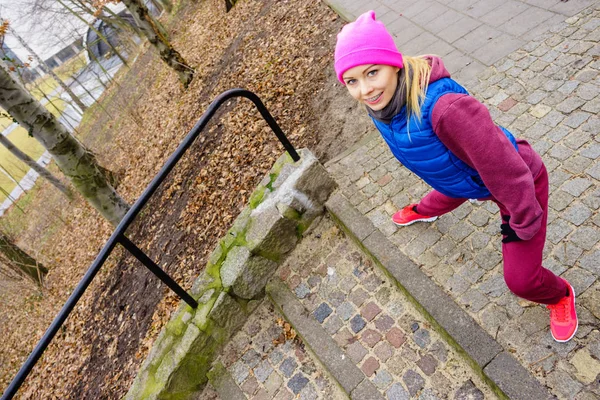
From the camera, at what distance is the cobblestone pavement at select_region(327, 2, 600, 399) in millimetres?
2484

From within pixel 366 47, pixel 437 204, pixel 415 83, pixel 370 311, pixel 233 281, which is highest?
pixel 366 47

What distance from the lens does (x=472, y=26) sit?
505cm

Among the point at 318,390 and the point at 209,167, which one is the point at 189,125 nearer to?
the point at 209,167

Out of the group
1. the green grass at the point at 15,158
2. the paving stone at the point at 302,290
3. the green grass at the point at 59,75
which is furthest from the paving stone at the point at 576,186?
the green grass at the point at 15,158

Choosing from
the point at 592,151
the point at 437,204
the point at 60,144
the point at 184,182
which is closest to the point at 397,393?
the point at 437,204

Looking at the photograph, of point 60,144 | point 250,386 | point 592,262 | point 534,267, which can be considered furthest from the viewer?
point 60,144

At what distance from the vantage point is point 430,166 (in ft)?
6.94

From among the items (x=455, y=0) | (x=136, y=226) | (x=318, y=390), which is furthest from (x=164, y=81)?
(x=318, y=390)

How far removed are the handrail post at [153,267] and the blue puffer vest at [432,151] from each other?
2.16 m

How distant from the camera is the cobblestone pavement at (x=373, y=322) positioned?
2.72 m

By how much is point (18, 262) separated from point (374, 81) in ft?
32.6

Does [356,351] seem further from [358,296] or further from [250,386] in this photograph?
[250,386]

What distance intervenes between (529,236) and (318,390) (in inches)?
83.1

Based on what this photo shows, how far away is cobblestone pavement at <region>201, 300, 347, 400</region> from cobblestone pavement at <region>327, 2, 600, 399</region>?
51.0 inches
